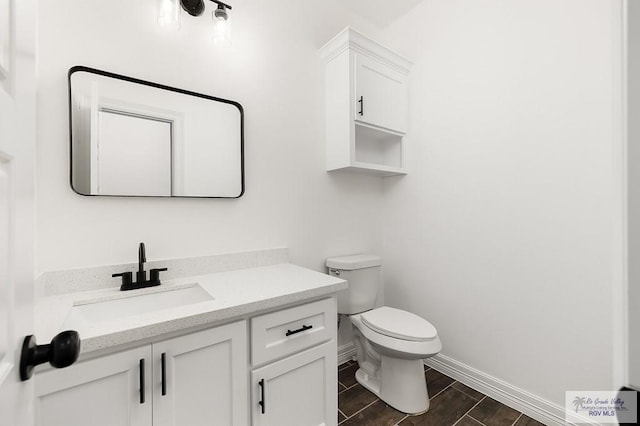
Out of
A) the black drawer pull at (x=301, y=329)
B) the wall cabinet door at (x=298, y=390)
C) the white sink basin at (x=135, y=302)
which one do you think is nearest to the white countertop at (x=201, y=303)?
the white sink basin at (x=135, y=302)

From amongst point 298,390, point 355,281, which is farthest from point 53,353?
point 355,281

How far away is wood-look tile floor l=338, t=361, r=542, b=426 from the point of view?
1.53 meters

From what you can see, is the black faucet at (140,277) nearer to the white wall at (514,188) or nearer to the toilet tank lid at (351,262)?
the toilet tank lid at (351,262)

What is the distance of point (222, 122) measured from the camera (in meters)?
1.57

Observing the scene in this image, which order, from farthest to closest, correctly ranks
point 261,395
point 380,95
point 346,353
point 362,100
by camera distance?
point 346,353, point 380,95, point 362,100, point 261,395

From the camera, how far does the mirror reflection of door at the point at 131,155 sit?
1262mm

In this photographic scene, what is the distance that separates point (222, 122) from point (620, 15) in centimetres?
155

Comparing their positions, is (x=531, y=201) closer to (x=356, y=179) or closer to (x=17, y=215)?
(x=356, y=179)

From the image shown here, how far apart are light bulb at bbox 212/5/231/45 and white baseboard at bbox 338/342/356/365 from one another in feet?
7.08

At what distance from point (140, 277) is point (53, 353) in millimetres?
916

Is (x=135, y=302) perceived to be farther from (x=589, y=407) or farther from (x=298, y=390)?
(x=589, y=407)

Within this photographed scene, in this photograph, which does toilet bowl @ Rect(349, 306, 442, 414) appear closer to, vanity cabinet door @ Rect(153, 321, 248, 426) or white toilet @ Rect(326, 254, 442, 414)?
white toilet @ Rect(326, 254, 442, 414)

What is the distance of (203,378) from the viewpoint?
98 centimetres

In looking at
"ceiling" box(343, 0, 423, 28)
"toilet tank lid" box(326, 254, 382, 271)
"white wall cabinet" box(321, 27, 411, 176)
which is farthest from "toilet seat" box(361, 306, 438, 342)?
"ceiling" box(343, 0, 423, 28)
